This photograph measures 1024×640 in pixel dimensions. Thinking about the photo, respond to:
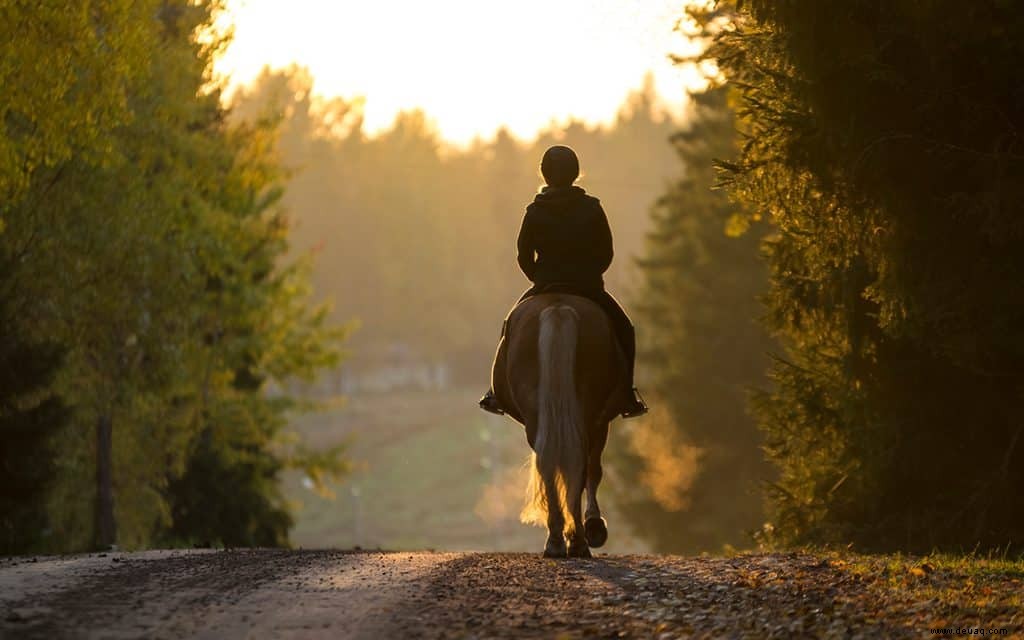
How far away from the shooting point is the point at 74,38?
19438mm

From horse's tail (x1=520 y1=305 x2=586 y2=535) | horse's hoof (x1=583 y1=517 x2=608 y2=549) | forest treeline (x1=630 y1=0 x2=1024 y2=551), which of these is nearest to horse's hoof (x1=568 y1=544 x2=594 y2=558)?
horse's hoof (x1=583 y1=517 x2=608 y2=549)

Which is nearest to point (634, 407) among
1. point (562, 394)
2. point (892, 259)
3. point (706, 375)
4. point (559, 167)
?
point (562, 394)

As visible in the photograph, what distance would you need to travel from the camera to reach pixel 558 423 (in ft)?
40.5

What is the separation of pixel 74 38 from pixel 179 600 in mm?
11335

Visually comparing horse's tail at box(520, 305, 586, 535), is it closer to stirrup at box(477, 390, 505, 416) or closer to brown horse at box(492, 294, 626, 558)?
brown horse at box(492, 294, 626, 558)

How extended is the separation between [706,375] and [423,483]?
46.1 meters

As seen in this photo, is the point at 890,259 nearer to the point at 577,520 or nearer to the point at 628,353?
the point at 628,353

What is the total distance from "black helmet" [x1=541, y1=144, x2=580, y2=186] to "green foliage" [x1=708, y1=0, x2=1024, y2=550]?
9.34 ft

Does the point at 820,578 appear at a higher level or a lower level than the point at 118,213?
lower

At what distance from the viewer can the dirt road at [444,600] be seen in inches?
342

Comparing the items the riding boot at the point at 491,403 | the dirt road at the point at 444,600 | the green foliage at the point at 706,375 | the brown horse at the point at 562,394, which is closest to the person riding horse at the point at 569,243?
the brown horse at the point at 562,394

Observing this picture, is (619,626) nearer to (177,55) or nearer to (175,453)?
(177,55)

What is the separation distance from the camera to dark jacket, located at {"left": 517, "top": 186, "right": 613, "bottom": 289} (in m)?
13.3

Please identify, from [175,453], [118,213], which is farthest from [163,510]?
[118,213]
